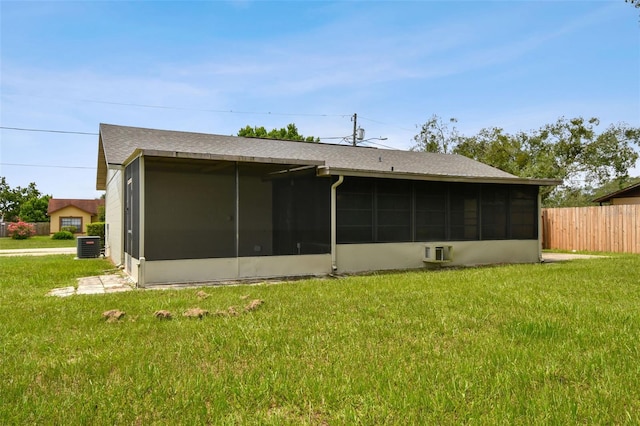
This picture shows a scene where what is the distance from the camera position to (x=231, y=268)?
26.7 ft

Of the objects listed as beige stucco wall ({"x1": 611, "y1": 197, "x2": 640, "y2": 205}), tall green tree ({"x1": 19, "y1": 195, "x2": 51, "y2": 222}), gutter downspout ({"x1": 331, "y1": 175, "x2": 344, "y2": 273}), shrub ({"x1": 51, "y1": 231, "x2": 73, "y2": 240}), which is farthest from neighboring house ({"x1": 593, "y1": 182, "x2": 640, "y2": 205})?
tall green tree ({"x1": 19, "y1": 195, "x2": 51, "y2": 222})

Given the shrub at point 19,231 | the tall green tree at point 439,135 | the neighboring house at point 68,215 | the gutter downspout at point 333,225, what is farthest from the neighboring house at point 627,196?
the neighboring house at point 68,215

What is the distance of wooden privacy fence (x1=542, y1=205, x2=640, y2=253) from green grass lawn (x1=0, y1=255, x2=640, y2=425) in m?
9.64

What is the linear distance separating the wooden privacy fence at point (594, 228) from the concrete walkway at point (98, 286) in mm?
14569

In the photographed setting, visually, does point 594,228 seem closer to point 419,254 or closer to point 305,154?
point 419,254

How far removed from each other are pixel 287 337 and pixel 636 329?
338cm

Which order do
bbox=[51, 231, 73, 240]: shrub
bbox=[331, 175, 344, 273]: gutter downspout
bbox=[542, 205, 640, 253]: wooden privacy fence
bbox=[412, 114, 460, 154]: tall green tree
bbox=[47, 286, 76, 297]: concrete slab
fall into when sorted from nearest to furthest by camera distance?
bbox=[47, 286, 76, 297]: concrete slab < bbox=[331, 175, 344, 273]: gutter downspout < bbox=[542, 205, 640, 253]: wooden privacy fence < bbox=[51, 231, 73, 240]: shrub < bbox=[412, 114, 460, 154]: tall green tree

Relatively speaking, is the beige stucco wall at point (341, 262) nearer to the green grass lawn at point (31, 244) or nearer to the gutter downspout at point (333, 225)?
the gutter downspout at point (333, 225)

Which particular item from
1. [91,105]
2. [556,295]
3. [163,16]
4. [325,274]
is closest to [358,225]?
Result: [325,274]

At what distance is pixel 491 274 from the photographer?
8.45 metres

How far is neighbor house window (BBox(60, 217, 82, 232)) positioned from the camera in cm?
3456

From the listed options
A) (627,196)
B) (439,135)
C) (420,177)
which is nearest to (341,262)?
(420,177)

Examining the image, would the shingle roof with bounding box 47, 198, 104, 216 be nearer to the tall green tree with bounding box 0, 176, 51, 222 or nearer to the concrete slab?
the tall green tree with bounding box 0, 176, 51, 222

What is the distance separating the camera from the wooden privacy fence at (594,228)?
1399 cm
